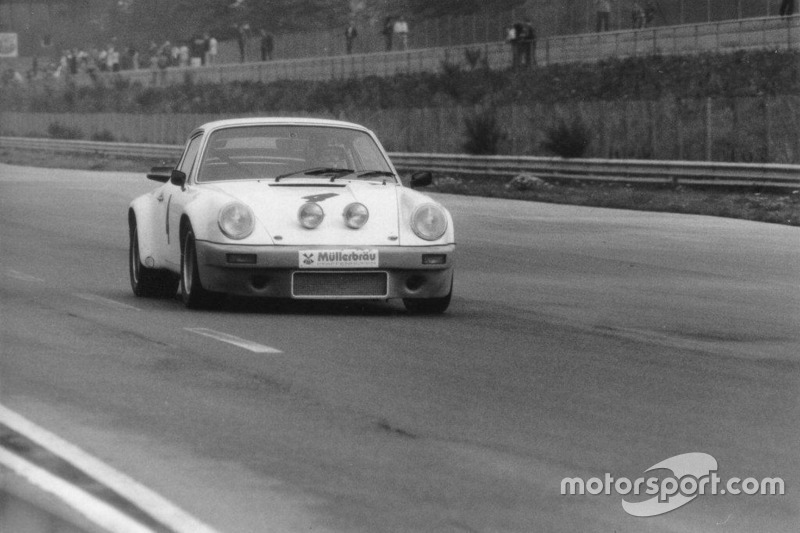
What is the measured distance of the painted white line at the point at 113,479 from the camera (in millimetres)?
5438

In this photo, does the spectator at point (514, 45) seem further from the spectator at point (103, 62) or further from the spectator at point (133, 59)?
the spectator at point (103, 62)

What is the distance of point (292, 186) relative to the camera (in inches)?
477

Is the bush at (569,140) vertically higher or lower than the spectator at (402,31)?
lower

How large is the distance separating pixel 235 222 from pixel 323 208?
588 millimetres

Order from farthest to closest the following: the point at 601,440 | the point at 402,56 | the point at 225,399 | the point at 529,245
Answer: the point at 402,56 < the point at 529,245 < the point at 225,399 < the point at 601,440

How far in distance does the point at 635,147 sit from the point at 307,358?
101ft

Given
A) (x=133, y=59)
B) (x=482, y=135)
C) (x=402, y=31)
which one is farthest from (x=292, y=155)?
(x=133, y=59)

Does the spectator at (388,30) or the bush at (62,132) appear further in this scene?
the bush at (62,132)

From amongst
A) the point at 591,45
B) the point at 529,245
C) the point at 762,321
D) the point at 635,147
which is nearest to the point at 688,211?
the point at 529,245

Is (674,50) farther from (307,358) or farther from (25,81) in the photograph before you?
(25,81)

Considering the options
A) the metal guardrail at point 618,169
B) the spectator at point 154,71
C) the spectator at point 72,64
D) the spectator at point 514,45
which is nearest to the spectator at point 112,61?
the spectator at point 72,64

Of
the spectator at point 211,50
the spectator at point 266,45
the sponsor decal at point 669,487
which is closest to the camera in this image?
the sponsor decal at point 669,487

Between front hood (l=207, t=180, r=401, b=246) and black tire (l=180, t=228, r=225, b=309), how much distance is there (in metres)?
0.44

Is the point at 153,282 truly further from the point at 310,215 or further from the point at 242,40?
the point at 242,40
